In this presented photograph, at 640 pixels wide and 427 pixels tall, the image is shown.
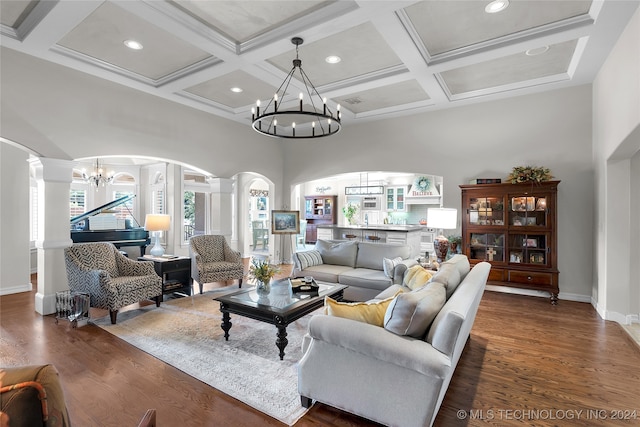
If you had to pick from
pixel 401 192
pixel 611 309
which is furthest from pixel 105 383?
pixel 401 192

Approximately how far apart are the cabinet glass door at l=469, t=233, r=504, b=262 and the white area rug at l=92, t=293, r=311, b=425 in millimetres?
3315

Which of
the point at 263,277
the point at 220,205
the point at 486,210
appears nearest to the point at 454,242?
the point at 486,210

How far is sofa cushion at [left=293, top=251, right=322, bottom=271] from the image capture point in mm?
5098

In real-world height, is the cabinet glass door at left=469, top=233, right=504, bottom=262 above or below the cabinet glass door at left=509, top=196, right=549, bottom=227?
below

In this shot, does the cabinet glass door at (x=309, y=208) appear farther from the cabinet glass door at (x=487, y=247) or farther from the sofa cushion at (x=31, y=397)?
the sofa cushion at (x=31, y=397)

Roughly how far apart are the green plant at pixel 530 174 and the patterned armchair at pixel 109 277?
5.61 m

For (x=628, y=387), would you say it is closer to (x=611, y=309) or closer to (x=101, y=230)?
(x=611, y=309)

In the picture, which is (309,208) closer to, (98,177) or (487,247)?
(98,177)

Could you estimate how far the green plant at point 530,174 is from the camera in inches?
197

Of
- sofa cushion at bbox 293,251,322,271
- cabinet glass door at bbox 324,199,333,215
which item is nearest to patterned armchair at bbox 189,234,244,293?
sofa cushion at bbox 293,251,322,271

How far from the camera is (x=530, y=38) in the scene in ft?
11.8

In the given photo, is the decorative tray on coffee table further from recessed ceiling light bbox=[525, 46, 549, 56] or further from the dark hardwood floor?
recessed ceiling light bbox=[525, 46, 549, 56]

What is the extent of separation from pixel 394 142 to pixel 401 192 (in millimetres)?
4985

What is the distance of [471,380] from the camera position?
2693 millimetres
